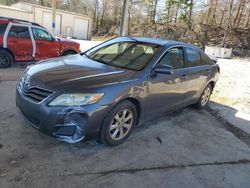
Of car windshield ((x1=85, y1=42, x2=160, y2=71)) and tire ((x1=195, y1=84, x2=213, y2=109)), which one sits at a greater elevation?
car windshield ((x1=85, y1=42, x2=160, y2=71))

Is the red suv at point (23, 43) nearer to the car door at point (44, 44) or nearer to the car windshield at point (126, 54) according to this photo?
the car door at point (44, 44)

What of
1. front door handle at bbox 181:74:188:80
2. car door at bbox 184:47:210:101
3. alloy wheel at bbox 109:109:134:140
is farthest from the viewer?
car door at bbox 184:47:210:101

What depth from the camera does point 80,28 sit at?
33562mm

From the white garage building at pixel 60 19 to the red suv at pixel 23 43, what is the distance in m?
20.0

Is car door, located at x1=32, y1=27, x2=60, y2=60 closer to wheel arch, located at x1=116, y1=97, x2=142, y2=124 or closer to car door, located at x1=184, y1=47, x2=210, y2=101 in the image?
car door, located at x1=184, y1=47, x2=210, y2=101

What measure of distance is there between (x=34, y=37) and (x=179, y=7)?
25.9m

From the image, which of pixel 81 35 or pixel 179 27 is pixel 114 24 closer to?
pixel 81 35

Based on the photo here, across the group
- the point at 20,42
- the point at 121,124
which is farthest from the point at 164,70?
the point at 20,42

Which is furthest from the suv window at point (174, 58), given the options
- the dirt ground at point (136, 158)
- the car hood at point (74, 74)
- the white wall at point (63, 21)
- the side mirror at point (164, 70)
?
the white wall at point (63, 21)

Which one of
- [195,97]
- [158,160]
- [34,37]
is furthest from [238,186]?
[34,37]

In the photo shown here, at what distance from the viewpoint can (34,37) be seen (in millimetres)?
9016

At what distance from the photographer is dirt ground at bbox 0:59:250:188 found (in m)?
3.24

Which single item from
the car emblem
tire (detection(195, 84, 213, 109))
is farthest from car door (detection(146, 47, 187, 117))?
the car emblem

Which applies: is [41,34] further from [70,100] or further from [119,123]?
[70,100]
